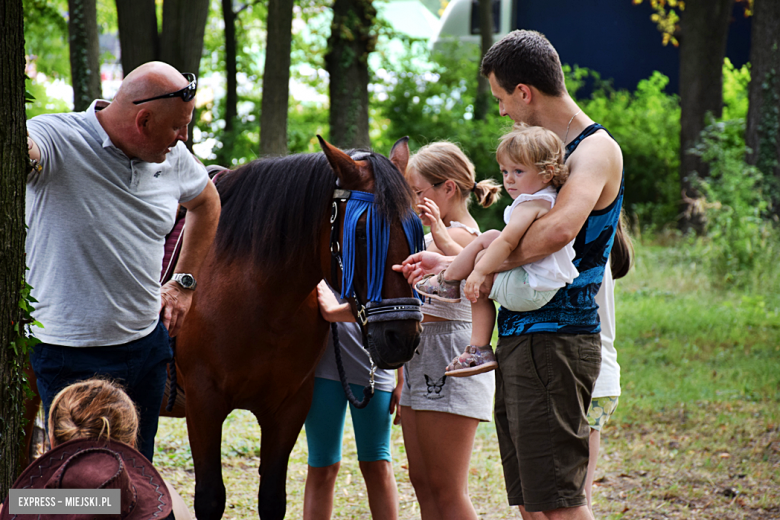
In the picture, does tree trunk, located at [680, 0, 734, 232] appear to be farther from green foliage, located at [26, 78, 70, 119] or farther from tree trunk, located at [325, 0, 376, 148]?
Result: green foliage, located at [26, 78, 70, 119]

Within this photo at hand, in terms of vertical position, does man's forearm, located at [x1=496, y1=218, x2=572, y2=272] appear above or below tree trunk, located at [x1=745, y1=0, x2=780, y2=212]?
below

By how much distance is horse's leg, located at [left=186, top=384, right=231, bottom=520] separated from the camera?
9.28 feet

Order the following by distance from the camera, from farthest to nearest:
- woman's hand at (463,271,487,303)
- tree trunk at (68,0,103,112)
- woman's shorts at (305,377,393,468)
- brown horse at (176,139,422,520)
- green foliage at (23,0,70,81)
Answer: green foliage at (23,0,70,81), tree trunk at (68,0,103,112), woman's shorts at (305,377,393,468), brown horse at (176,139,422,520), woman's hand at (463,271,487,303)

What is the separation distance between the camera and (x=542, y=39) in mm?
2289

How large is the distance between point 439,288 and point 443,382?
54 cm

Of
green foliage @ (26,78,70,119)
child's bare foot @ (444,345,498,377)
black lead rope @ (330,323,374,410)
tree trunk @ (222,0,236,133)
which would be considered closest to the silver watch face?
black lead rope @ (330,323,374,410)

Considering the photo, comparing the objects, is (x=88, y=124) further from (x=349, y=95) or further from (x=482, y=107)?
(x=482, y=107)

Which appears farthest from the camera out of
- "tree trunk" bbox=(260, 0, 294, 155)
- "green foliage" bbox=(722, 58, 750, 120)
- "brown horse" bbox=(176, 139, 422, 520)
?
"green foliage" bbox=(722, 58, 750, 120)

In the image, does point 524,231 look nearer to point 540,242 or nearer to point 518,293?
point 540,242

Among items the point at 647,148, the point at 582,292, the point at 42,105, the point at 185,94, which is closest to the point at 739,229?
the point at 647,148

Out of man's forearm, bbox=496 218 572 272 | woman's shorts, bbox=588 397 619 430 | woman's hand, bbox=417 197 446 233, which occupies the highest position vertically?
woman's hand, bbox=417 197 446 233

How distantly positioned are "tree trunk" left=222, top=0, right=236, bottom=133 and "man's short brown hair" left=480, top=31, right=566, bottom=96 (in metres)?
12.7

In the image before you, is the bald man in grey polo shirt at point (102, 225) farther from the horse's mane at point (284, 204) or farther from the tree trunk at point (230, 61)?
the tree trunk at point (230, 61)

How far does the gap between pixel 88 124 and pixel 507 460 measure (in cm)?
183
